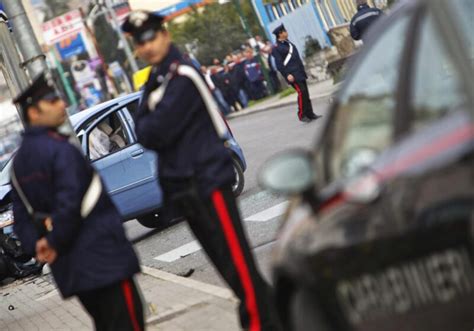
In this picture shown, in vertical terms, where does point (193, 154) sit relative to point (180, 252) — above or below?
above

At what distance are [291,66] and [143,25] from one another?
15585mm

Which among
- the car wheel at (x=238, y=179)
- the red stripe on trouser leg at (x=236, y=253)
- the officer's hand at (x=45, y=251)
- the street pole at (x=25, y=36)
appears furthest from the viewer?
the car wheel at (x=238, y=179)

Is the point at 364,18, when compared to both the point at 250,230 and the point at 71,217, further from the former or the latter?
the point at 71,217

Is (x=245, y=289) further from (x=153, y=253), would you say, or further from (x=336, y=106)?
(x=153, y=253)

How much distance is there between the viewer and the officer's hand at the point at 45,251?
18.6 feet

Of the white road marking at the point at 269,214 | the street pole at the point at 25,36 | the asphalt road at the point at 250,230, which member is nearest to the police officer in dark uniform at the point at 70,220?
the asphalt road at the point at 250,230

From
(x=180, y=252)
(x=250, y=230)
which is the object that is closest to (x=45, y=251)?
(x=250, y=230)

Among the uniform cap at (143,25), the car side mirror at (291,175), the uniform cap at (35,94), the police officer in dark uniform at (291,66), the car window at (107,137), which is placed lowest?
the police officer in dark uniform at (291,66)

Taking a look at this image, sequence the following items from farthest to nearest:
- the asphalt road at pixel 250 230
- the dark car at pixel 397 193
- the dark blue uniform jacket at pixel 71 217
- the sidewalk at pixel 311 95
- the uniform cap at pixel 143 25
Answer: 1. the sidewalk at pixel 311 95
2. the asphalt road at pixel 250 230
3. the uniform cap at pixel 143 25
4. the dark blue uniform jacket at pixel 71 217
5. the dark car at pixel 397 193

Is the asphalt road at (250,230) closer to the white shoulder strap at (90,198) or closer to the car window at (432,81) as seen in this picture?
the white shoulder strap at (90,198)

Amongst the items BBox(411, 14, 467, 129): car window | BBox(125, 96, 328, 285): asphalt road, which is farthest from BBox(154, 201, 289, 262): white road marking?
BBox(411, 14, 467, 129): car window

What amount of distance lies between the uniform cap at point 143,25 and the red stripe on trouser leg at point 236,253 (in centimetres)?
85

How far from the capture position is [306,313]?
423cm

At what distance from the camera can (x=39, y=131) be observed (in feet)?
18.7
